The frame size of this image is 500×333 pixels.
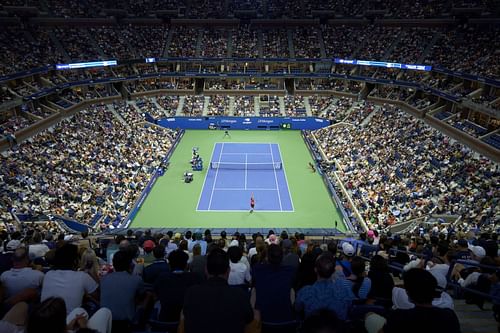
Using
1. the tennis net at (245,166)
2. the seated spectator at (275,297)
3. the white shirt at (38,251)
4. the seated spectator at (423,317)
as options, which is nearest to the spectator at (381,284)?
the seated spectator at (275,297)

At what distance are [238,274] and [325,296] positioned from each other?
206 centimetres

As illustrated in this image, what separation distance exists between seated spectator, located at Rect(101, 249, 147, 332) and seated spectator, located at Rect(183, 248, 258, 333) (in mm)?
1623

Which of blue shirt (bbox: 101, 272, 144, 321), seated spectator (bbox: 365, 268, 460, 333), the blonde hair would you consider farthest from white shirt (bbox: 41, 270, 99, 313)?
seated spectator (bbox: 365, 268, 460, 333)

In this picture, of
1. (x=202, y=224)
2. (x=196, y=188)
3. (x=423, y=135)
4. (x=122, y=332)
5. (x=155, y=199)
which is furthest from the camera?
(x=423, y=135)

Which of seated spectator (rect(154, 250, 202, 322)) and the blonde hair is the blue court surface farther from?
seated spectator (rect(154, 250, 202, 322))

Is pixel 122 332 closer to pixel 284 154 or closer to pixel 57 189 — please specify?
pixel 57 189

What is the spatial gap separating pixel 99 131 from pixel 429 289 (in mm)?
37192

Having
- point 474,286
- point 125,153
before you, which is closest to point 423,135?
point 125,153

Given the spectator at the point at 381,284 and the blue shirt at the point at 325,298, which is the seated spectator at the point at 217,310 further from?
the spectator at the point at 381,284

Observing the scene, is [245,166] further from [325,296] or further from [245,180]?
[325,296]

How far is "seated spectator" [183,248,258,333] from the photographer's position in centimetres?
387

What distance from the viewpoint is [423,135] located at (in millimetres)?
33938

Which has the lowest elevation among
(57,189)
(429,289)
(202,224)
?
(202,224)

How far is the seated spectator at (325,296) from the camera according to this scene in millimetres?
4695
